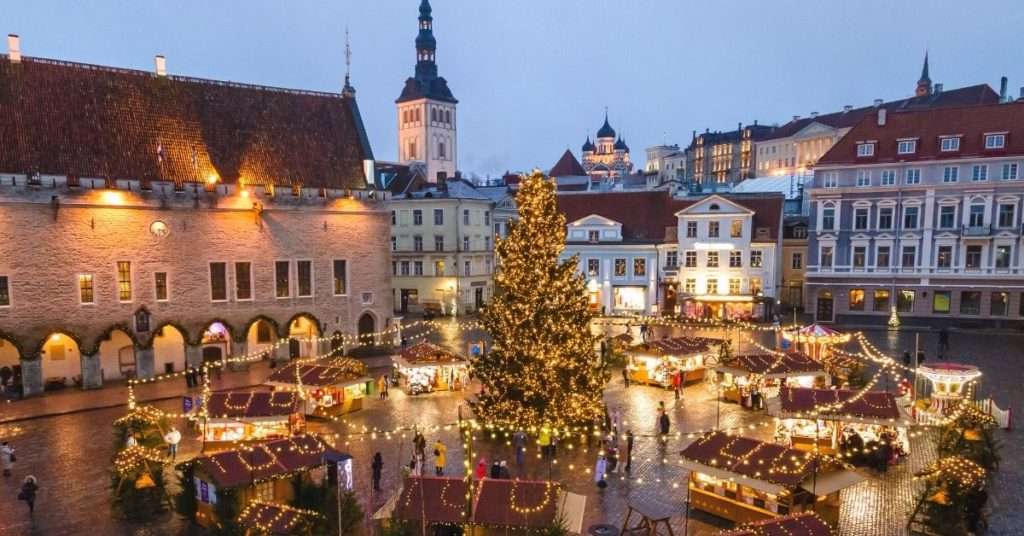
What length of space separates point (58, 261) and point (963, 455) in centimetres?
3616

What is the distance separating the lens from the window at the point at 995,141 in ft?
137

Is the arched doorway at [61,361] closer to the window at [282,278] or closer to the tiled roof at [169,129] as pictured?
the tiled roof at [169,129]

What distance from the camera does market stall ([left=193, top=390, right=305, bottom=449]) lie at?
75.0 feet

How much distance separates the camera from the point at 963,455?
19109mm

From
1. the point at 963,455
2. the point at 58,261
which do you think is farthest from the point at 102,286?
the point at 963,455

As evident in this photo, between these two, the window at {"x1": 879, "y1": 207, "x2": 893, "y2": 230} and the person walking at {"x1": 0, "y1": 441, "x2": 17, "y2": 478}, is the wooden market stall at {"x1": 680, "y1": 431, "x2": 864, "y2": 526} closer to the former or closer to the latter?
the person walking at {"x1": 0, "y1": 441, "x2": 17, "y2": 478}

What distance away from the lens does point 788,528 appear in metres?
13.8

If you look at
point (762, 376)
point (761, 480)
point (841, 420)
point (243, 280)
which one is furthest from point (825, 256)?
point (243, 280)

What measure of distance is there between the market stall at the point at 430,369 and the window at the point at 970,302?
34102mm

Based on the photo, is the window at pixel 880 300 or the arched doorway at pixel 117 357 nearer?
the arched doorway at pixel 117 357

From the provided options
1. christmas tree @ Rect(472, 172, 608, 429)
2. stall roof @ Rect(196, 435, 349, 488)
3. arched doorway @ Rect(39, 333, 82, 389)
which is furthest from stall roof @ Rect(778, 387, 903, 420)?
arched doorway @ Rect(39, 333, 82, 389)

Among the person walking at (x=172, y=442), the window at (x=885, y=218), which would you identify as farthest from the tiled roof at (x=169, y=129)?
the window at (x=885, y=218)

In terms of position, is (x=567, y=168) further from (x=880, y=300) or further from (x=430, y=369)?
(x=430, y=369)

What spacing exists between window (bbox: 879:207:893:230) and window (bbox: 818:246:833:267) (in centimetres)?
348
